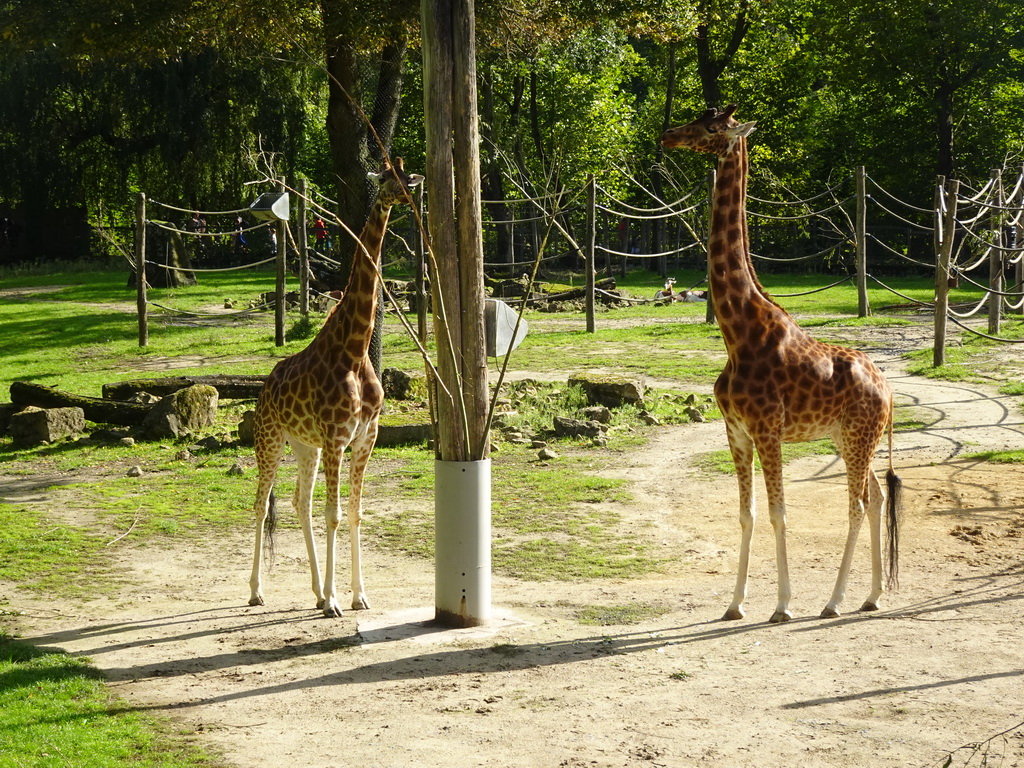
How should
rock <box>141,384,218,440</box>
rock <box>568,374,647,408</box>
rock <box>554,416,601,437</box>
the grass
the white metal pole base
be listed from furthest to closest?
rock <box>568,374,647,408</box>, rock <box>141,384,218,440</box>, rock <box>554,416,601,437</box>, the white metal pole base, the grass

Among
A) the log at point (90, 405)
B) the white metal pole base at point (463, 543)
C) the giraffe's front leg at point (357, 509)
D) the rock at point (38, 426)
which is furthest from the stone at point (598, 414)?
the white metal pole base at point (463, 543)

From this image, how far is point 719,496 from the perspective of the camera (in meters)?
9.88

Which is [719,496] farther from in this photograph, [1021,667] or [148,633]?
[148,633]

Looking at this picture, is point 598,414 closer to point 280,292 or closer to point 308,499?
point 308,499

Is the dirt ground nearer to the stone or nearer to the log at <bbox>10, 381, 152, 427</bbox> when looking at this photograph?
the stone

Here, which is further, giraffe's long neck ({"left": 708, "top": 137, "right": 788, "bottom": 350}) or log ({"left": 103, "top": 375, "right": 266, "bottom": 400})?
log ({"left": 103, "top": 375, "right": 266, "bottom": 400})

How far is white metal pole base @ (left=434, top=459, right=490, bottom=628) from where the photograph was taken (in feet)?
21.1

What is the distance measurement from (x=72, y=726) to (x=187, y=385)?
9.36 metres

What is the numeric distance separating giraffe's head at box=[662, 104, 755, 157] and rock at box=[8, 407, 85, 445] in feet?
28.4

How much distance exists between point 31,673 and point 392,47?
9.63 meters

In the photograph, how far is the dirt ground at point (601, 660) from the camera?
4.80m

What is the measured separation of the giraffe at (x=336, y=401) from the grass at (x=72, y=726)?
1620mm

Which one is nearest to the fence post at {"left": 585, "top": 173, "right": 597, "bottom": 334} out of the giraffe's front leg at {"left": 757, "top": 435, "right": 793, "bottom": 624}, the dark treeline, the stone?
the dark treeline

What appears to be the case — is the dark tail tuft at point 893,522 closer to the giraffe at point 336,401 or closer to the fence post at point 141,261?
the giraffe at point 336,401
